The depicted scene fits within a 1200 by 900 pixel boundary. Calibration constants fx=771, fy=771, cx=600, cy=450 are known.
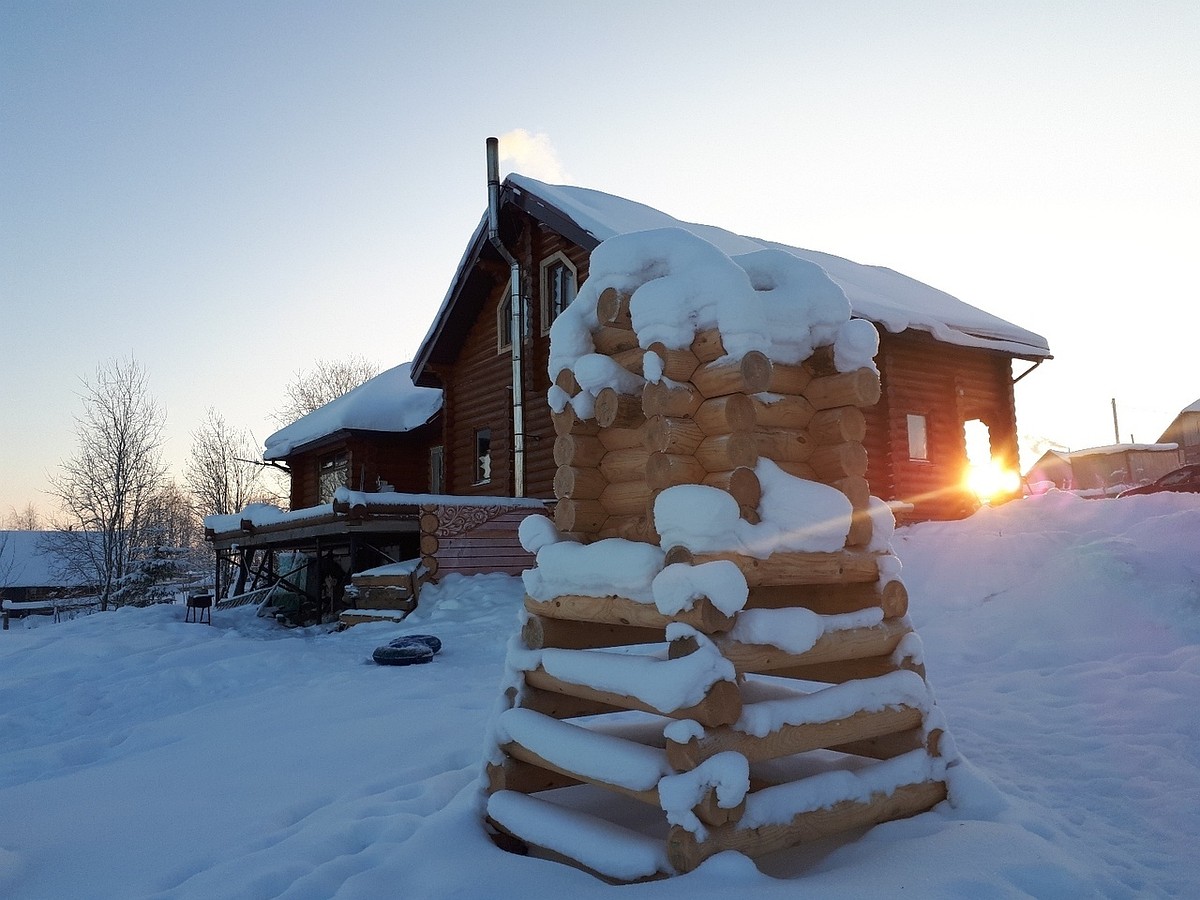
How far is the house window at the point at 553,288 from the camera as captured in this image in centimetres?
1449

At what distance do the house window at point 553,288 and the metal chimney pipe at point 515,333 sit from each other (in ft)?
1.44

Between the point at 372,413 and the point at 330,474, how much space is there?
3.51 m

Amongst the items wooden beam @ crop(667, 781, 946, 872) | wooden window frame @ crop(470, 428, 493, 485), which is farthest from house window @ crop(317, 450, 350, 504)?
wooden beam @ crop(667, 781, 946, 872)

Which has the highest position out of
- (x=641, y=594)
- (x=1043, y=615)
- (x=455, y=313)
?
(x=455, y=313)

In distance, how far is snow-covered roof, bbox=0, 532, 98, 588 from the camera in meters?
42.8

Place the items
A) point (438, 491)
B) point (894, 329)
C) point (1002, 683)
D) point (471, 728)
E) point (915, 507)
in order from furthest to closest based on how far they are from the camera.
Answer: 1. point (438, 491)
2. point (915, 507)
3. point (894, 329)
4. point (1002, 683)
5. point (471, 728)

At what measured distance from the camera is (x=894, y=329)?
12.6 meters

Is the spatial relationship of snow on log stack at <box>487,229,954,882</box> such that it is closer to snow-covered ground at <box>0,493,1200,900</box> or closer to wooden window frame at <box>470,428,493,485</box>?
snow-covered ground at <box>0,493,1200,900</box>

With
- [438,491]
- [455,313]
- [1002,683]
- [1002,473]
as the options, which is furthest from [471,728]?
[438,491]

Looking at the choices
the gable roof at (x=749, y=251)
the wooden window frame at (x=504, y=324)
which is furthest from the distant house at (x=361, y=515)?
the wooden window frame at (x=504, y=324)

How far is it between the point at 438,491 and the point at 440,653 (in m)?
11.9

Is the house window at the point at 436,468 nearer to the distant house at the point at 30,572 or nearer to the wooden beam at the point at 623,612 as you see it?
the wooden beam at the point at 623,612

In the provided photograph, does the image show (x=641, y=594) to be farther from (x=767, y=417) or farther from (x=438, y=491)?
(x=438, y=491)

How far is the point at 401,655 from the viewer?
25.9 feet
